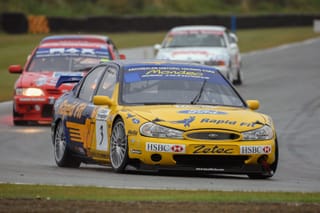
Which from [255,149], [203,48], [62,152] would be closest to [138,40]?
[203,48]

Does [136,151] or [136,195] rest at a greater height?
[136,195]

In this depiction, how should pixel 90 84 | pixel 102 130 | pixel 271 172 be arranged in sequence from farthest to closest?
pixel 90 84, pixel 102 130, pixel 271 172

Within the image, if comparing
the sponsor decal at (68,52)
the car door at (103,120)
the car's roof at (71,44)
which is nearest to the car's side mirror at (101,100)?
the car door at (103,120)

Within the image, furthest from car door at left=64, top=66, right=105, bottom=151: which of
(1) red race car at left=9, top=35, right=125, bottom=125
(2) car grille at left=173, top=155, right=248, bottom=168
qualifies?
(1) red race car at left=9, top=35, right=125, bottom=125

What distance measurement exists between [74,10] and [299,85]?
146 feet

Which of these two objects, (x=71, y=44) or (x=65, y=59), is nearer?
(x=65, y=59)

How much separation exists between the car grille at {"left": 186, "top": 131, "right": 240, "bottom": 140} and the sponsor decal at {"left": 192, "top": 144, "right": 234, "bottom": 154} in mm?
98

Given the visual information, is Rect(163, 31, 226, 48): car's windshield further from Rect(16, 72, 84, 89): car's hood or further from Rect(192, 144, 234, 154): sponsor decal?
Rect(192, 144, 234, 154): sponsor decal

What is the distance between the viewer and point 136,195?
9.06 meters

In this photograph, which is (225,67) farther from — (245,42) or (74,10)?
(74,10)

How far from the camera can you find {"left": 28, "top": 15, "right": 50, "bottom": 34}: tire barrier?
183ft

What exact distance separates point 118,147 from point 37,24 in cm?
4541

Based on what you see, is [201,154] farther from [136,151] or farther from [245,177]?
[245,177]

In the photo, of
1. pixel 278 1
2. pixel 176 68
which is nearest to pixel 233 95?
pixel 176 68
